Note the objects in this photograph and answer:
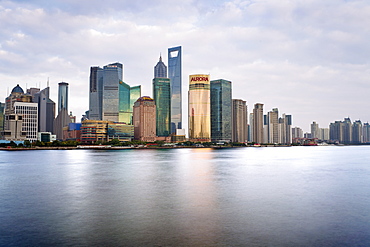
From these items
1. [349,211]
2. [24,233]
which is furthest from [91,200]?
[349,211]

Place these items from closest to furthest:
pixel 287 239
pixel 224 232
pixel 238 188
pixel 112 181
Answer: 1. pixel 287 239
2. pixel 224 232
3. pixel 238 188
4. pixel 112 181

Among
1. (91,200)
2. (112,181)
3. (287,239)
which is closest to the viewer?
(287,239)

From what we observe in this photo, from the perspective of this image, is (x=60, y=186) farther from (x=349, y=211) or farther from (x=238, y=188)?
(x=349, y=211)

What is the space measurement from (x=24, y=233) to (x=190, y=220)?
57.7 feet

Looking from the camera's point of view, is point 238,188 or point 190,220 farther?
point 238,188

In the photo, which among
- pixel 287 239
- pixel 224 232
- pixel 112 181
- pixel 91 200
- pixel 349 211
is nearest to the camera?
pixel 287 239

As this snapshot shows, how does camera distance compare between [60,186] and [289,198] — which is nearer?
[289,198]

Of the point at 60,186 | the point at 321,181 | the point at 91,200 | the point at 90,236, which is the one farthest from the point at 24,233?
the point at 321,181

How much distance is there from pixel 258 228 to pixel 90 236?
687 inches

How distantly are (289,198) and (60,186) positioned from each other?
4354 centimetres

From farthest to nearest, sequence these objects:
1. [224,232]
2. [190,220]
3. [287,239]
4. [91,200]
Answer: [91,200], [190,220], [224,232], [287,239]

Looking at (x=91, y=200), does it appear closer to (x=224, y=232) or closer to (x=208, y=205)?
(x=208, y=205)

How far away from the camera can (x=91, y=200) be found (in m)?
48.0

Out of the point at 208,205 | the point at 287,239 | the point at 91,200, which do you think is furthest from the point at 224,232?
the point at 91,200
